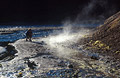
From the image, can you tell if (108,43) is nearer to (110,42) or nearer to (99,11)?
(110,42)

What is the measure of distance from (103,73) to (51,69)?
4305 mm

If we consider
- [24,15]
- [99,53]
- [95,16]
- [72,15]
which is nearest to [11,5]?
[24,15]

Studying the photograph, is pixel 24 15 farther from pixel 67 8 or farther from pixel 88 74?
pixel 88 74

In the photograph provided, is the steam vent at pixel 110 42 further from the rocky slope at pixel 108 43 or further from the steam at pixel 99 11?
the steam at pixel 99 11

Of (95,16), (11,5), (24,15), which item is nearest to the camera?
(95,16)

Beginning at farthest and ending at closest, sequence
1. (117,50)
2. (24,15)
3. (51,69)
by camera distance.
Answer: (24,15)
(117,50)
(51,69)

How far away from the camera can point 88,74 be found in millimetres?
13164

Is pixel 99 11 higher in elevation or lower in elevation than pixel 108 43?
higher

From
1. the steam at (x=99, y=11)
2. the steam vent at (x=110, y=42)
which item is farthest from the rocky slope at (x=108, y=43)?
the steam at (x=99, y=11)

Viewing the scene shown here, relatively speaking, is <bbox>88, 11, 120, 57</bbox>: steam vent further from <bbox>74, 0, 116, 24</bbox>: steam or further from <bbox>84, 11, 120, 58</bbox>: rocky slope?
<bbox>74, 0, 116, 24</bbox>: steam

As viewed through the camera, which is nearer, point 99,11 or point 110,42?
point 110,42

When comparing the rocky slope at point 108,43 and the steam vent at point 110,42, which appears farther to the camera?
the steam vent at point 110,42

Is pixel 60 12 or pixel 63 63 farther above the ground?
pixel 60 12

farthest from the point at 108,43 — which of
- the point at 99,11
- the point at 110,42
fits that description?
the point at 99,11
